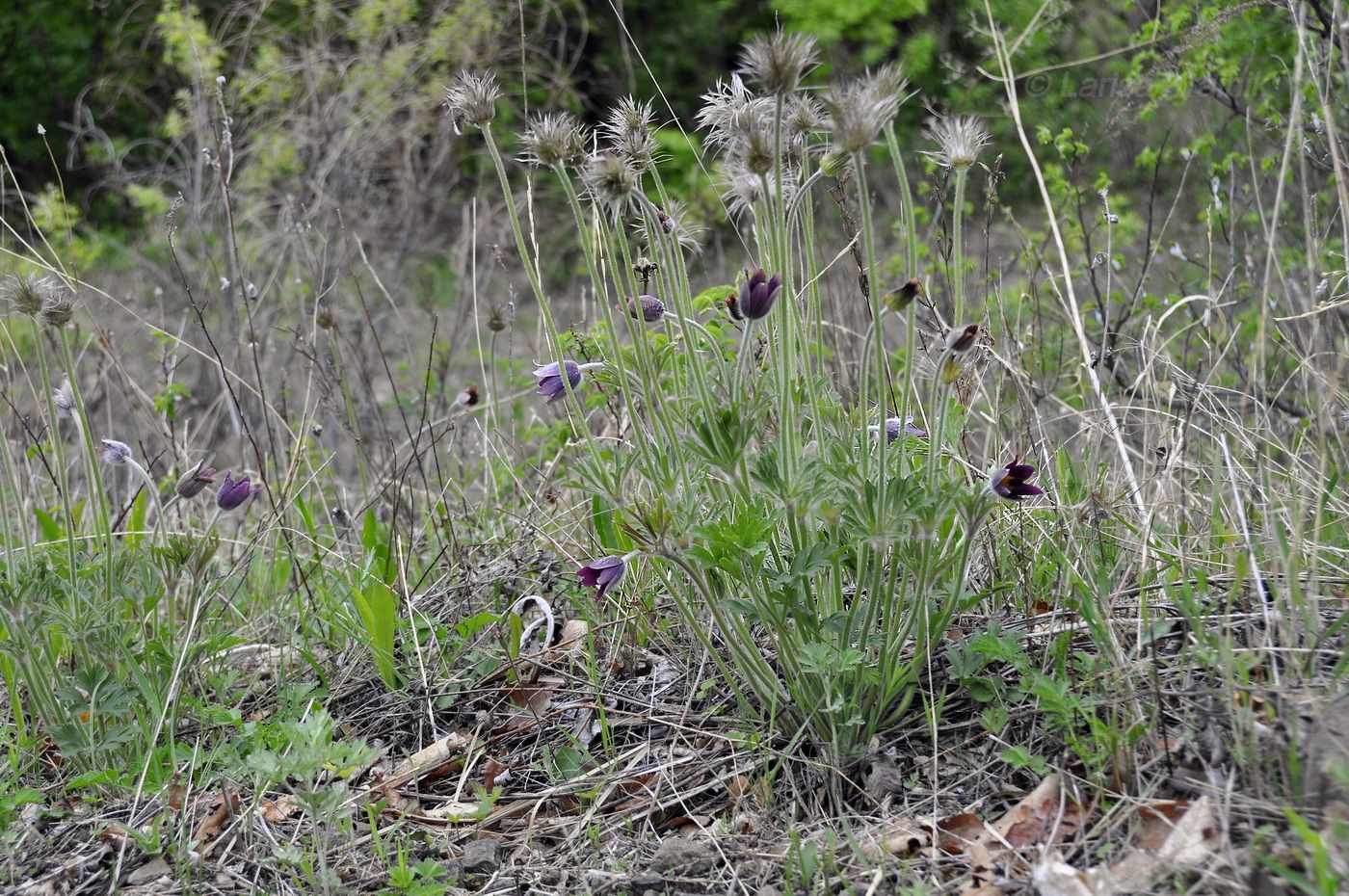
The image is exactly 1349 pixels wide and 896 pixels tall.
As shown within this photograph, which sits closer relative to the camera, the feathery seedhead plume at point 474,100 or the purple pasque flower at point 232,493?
the feathery seedhead plume at point 474,100

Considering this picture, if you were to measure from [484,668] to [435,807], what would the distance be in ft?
1.39

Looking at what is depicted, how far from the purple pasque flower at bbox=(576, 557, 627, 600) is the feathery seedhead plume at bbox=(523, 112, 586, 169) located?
0.67m

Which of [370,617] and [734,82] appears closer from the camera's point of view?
[734,82]

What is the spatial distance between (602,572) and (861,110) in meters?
0.87

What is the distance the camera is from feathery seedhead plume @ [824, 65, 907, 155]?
5.02 feet

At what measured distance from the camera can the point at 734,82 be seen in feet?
6.35

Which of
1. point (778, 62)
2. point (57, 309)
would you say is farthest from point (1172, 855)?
point (57, 309)

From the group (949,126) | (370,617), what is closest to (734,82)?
(949,126)

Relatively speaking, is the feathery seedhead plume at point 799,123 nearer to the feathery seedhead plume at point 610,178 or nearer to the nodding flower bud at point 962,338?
the feathery seedhead plume at point 610,178

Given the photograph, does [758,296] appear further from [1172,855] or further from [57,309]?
[57,309]

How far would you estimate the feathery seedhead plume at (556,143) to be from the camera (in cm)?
171

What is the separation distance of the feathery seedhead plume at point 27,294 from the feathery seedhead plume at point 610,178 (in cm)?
111

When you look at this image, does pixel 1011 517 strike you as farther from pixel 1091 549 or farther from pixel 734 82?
pixel 734 82

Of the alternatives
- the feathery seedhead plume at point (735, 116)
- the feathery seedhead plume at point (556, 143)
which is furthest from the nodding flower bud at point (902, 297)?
the feathery seedhead plume at point (556, 143)
